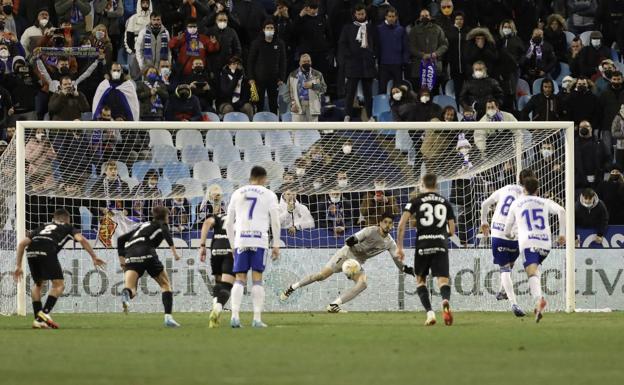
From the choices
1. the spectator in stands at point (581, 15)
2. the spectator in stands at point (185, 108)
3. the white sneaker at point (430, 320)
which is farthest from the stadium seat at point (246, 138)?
the spectator in stands at point (581, 15)

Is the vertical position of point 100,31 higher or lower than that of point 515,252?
higher

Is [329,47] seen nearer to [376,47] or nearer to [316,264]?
[376,47]

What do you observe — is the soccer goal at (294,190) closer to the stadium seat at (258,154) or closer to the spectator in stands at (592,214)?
the stadium seat at (258,154)

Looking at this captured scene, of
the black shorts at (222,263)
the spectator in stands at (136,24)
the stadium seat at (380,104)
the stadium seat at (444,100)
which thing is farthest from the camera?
the stadium seat at (444,100)

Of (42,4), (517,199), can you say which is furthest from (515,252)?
(42,4)

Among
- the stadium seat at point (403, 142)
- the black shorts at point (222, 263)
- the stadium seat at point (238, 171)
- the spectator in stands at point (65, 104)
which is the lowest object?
the black shorts at point (222, 263)

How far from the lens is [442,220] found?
760 inches

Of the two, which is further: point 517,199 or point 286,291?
point 286,291

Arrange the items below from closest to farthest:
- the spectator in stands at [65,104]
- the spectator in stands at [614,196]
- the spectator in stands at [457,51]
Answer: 1. the spectator in stands at [614,196]
2. the spectator in stands at [65,104]
3. the spectator in stands at [457,51]

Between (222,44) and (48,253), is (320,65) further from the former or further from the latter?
(48,253)

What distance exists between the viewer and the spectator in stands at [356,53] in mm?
29688

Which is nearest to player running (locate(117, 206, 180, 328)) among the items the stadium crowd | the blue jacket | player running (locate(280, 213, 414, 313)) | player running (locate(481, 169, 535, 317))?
player running (locate(280, 213, 414, 313))

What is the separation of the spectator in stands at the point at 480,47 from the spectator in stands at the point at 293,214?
6.67 metres

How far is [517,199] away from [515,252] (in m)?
1.16
